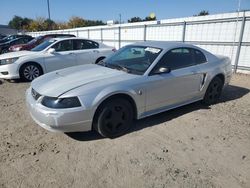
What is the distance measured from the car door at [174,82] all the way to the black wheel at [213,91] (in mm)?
441

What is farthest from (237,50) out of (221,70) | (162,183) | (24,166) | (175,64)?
(24,166)

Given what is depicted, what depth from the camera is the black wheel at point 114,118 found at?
3.28 meters

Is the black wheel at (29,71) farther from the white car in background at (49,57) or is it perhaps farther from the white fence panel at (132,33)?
the white fence panel at (132,33)

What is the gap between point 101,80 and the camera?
3393mm

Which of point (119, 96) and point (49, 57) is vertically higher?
point (49, 57)

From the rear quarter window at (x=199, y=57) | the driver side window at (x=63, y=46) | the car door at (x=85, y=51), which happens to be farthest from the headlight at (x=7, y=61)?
the rear quarter window at (x=199, y=57)

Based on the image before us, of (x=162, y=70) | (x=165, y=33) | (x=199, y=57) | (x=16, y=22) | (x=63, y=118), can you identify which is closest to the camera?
(x=63, y=118)

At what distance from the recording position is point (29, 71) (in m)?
7.23

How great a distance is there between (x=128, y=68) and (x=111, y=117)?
1.02 metres

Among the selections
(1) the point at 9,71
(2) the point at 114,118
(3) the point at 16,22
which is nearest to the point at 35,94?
(2) the point at 114,118

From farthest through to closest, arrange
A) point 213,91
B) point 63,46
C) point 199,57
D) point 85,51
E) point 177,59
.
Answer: point 85,51
point 63,46
point 213,91
point 199,57
point 177,59

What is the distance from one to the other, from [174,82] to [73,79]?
186cm

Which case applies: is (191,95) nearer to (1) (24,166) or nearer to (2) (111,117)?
(2) (111,117)

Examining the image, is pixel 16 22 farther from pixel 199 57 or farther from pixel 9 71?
pixel 199 57
